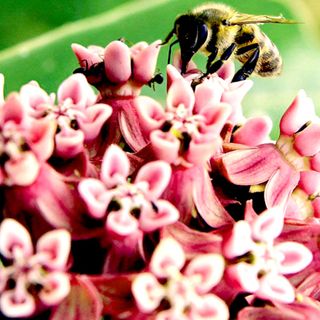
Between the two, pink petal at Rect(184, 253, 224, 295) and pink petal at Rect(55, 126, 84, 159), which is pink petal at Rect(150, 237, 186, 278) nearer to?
pink petal at Rect(184, 253, 224, 295)

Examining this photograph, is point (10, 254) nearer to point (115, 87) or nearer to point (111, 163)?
point (111, 163)

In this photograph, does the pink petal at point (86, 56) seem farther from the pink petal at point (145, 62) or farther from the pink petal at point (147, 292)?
the pink petal at point (147, 292)

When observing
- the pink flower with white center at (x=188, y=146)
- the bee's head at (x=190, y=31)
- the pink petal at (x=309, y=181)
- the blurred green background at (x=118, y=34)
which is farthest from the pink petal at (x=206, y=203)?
the blurred green background at (x=118, y=34)

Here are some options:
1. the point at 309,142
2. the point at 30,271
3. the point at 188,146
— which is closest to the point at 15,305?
the point at 30,271

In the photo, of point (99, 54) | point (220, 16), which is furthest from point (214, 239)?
point (220, 16)

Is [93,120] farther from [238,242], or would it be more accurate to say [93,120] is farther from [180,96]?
[238,242]

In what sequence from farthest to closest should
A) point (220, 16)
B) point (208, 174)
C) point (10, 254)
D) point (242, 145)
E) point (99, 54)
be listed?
point (220, 16) < point (99, 54) < point (242, 145) < point (208, 174) < point (10, 254)

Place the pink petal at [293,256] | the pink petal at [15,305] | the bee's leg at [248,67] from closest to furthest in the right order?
1. the pink petal at [15,305]
2. the pink petal at [293,256]
3. the bee's leg at [248,67]
